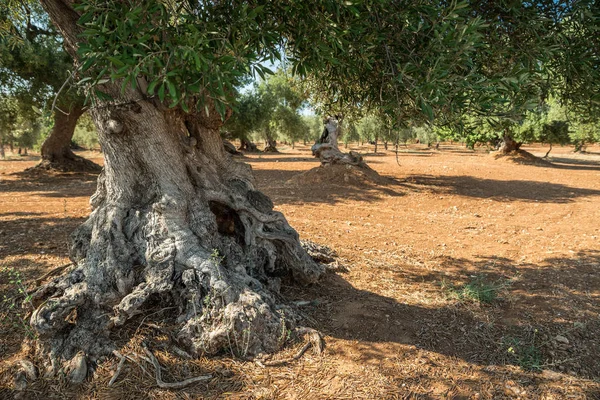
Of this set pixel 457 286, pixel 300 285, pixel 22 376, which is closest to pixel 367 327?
pixel 300 285

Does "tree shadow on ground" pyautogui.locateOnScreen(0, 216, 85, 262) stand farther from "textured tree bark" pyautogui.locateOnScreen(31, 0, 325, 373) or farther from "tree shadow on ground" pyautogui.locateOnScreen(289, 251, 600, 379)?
"tree shadow on ground" pyautogui.locateOnScreen(289, 251, 600, 379)

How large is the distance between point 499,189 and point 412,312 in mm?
11647

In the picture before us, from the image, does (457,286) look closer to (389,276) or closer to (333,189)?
(389,276)

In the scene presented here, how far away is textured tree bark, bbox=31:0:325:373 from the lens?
311 cm

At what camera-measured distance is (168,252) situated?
3.51 m

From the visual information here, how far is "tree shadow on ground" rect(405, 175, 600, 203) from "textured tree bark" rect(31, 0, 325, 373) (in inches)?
407

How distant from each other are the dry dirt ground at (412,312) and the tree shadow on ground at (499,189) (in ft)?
8.27

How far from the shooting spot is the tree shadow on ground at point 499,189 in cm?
1227

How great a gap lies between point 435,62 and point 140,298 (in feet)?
11.0

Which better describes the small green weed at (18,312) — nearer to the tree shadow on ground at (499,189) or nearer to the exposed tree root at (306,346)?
the exposed tree root at (306,346)

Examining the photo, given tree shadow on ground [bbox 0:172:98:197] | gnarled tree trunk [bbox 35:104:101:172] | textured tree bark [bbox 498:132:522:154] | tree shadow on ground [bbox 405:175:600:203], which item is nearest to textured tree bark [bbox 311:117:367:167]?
tree shadow on ground [bbox 405:175:600:203]

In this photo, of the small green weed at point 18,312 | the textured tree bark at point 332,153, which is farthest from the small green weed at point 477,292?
the textured tree bark at point 332,153

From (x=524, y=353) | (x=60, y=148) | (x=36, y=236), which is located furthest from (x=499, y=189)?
(x=60, y=148)

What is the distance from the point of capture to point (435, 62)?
9.37 ft
